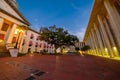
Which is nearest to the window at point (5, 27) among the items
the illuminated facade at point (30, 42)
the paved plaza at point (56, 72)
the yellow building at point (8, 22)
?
the yellow building at point (8, 22)

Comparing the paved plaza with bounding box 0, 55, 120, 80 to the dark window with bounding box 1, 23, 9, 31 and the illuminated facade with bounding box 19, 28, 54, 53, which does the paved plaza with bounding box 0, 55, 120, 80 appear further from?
the illuminated facade with bounding box 19, 28, 54, 53

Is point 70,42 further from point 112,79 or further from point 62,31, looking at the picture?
point 112,79

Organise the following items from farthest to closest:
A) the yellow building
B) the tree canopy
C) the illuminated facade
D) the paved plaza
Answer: the illuminated facade → the tree canopy → the yellow building → the paved plaza

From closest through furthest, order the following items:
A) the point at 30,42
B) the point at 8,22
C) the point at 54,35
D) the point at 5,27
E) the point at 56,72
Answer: the point at 56,72, the point at 8,22, the point at 5,27, the point at 54,35, the point at 30,42

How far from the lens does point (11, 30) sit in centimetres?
1747

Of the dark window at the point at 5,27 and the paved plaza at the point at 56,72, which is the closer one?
the paved plaza at the point at 56,72

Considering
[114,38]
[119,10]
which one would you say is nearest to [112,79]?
[119,10]

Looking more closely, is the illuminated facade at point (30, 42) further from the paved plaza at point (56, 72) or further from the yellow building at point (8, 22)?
the paved plaza at point (56, 72)

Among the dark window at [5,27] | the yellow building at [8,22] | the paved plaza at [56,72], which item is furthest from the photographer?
the dark window at [5,27]

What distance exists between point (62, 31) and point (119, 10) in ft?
52.2

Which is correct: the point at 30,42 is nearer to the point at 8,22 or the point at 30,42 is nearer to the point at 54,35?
the point at 54,35

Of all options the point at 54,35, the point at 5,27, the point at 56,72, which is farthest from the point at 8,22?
the point at 56,72

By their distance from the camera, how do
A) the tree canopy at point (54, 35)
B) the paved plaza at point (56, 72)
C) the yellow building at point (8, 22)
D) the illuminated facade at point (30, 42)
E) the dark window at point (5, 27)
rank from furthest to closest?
the illuminated facade at point (30, 42) < the tree canopy at point (54, 35) < the dark window at point (5, 27) < the yellow building at point (8, 22) < the paved plaza at point (56, 72)

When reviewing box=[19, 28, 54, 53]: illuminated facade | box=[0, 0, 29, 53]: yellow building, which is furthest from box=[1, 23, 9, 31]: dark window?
box=[19, 28, 54, 53]: illuminated facade
